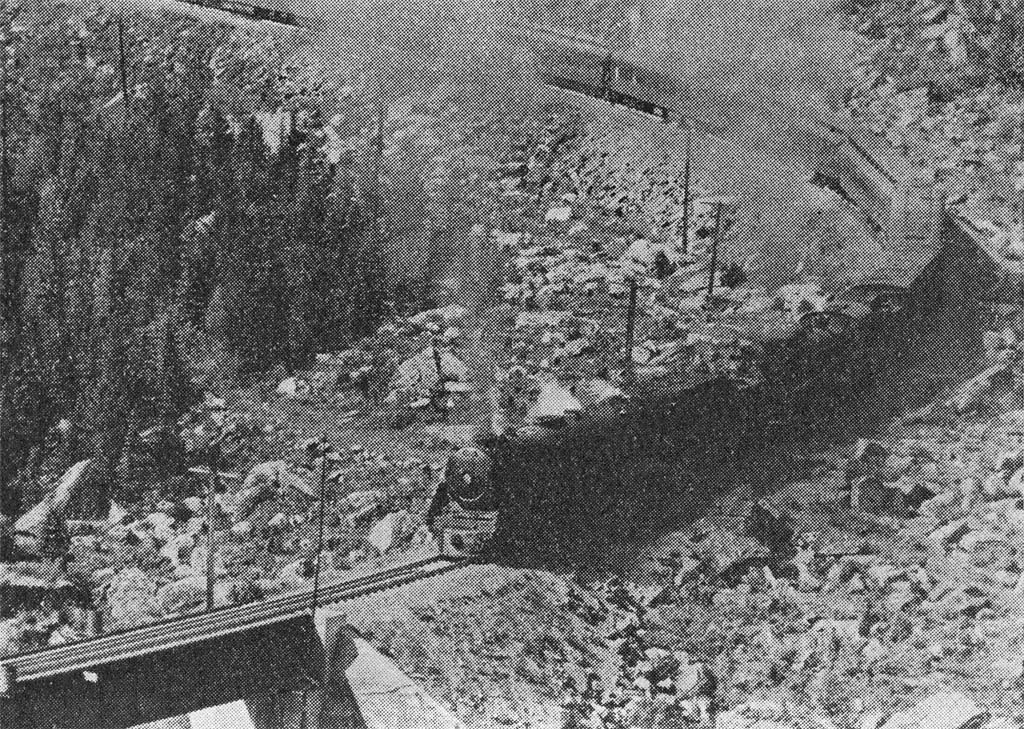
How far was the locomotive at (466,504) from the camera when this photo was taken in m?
2.50

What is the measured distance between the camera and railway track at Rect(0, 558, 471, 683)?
2.44 meters

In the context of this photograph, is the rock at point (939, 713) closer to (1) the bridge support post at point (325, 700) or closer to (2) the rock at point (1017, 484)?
(2) the rock at point (1017, 484)

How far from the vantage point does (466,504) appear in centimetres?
250

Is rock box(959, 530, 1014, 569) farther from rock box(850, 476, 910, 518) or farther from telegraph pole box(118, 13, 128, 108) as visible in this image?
telegraph pole box(118, 13, 128, 108)

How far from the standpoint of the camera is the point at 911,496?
8.20 ft

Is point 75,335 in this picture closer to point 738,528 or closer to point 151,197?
point 151,197

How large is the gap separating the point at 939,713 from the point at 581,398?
0.86 metres

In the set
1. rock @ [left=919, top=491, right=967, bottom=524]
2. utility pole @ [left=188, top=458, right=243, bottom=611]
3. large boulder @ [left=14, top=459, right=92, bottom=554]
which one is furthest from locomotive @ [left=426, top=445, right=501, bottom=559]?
rock @ [left=919, top=491, right=967, bottom=524]

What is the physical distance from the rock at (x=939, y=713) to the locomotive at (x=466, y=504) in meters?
0.81

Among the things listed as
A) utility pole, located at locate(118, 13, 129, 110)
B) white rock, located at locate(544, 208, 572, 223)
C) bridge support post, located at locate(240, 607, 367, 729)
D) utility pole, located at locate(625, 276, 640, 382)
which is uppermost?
utility pole, located at locate(118, 13, 129, 110)

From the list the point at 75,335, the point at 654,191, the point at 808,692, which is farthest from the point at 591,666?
the point at 75,335

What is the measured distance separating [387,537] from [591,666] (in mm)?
438

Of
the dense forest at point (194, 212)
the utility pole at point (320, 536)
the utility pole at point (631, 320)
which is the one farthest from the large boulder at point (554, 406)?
the utility pole at point (320, 536)

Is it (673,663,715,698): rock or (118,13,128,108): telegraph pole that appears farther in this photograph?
(673,663,715,698): rock
